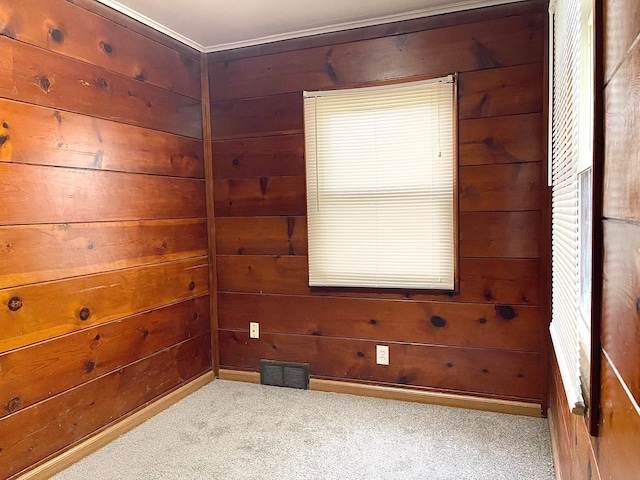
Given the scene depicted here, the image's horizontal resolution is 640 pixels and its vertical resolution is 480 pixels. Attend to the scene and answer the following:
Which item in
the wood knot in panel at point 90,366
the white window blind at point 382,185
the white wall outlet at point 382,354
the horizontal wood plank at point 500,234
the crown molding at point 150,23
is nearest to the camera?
the wood knot in panel at point 90,366

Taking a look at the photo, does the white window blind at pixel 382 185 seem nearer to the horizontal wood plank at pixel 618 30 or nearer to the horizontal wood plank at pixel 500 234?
the horizontal wood plank at pixel 500 234

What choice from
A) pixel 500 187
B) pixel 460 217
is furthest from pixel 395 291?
pixel 500 187

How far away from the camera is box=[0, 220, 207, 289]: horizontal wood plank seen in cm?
192

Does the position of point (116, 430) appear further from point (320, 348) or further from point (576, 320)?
point (576, 320)

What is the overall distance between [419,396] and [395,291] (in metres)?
0.64

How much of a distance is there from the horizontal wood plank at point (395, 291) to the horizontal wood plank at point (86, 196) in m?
0.50

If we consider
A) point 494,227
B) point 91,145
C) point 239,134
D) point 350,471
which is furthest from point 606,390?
point 239,134

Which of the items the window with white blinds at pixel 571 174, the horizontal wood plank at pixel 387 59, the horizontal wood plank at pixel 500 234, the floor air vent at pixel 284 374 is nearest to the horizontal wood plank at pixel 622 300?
the window with white blinds at pixel 571 174

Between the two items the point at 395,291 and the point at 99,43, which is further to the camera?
the point at 395,291

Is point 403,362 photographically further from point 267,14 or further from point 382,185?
point 267,14

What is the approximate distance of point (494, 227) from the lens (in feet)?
8.34

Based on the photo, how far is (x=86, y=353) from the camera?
2.24m

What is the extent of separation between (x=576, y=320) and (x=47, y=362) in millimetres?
2108

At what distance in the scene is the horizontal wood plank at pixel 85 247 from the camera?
1.92 meters
